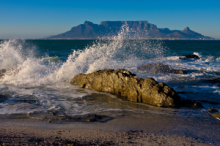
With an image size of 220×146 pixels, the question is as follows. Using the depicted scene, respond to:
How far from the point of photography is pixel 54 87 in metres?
8.62

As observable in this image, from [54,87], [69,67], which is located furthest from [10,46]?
[54,87]

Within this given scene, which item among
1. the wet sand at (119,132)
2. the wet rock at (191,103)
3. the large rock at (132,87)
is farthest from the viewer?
the large rock at (132,87)

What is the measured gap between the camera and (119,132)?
13.5 feet

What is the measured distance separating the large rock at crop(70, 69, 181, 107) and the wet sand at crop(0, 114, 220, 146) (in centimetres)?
121

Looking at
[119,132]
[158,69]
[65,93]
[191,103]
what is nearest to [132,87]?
[191,103]

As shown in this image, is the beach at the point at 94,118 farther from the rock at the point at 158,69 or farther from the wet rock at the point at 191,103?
the rock at the point at 158,69

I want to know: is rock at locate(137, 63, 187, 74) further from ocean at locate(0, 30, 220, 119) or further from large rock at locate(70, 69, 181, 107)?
large rock at locate(70, 69, 181, 107)

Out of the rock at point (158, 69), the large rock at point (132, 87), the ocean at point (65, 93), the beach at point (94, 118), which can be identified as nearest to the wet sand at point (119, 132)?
the beach at point (94, 118)

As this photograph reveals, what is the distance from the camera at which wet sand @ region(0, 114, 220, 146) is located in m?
3.66

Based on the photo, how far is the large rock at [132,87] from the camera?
6234mm

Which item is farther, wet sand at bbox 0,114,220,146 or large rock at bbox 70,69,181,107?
large rock at bbox 70,69,181,107

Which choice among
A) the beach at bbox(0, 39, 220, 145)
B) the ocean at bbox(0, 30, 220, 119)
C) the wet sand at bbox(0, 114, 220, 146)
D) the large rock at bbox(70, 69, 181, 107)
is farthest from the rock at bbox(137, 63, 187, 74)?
the wet sand at bbox(0, 114, 220, 146)

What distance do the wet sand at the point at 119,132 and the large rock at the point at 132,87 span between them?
1.21 meters

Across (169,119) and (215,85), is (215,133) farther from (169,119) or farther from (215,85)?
(215,85)
